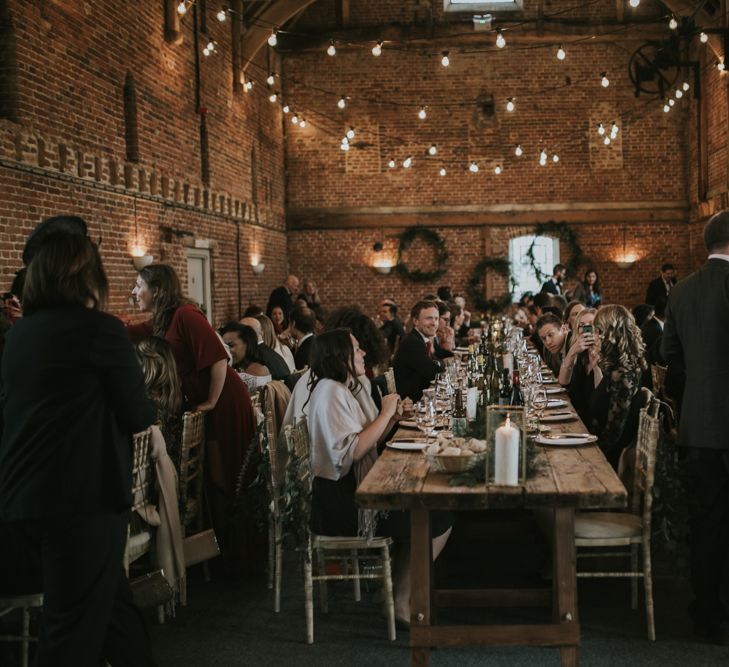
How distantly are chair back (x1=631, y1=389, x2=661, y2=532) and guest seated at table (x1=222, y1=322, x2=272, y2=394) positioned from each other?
2.66m

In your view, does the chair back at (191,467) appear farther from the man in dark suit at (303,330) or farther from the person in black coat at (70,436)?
the man in dark suit at (303,330)

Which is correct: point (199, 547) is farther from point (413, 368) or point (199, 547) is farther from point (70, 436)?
point (413, 368)

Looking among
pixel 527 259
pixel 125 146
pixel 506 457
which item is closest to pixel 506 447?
pixel 506 457

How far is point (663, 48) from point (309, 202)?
22.1ft

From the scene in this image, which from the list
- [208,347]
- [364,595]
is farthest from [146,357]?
[364,595]

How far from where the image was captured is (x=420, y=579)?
3.40 meters

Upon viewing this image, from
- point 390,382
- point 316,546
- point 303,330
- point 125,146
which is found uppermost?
point 125,146

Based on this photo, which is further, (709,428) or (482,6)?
(482,6)

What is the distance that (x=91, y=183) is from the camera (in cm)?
927

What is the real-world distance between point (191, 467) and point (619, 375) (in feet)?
7.33

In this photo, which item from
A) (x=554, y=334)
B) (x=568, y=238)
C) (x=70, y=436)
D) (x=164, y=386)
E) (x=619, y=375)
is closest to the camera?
(x=70, y=436)

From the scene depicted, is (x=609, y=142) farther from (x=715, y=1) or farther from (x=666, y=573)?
(x=666, y=573)

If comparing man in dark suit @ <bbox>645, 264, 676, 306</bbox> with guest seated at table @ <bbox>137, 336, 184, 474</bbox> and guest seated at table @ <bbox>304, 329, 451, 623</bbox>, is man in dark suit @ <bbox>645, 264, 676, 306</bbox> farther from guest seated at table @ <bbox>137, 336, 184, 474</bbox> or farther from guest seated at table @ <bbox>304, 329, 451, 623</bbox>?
guest seated at table @ <bbox>304, 329, 451, 623</bbox>

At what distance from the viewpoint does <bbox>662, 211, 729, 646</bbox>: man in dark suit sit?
3.80 meters
